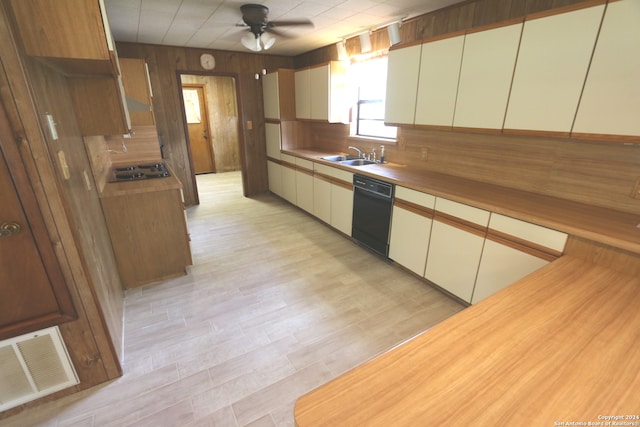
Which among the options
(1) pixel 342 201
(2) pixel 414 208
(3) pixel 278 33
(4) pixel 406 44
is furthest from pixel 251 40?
(2) pixel 414 208

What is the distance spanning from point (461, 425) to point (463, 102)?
7.67ft

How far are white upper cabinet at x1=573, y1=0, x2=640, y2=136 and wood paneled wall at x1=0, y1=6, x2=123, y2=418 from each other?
2.89 metres

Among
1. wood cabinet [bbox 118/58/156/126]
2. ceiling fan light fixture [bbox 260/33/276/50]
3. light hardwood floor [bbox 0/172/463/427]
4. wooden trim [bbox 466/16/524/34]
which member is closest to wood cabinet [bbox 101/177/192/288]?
light hardwood floor [bbox 0/172/463/427]

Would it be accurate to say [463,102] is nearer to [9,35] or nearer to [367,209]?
[367,209]

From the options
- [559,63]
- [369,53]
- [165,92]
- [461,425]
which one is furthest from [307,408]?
[165,92]

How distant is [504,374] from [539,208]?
5.04ft

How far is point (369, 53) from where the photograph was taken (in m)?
3.56

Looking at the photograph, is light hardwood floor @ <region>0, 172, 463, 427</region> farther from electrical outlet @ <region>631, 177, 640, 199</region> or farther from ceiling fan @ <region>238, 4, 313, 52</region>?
ceiling fan @ <region>238, 4, 313, 52</region>

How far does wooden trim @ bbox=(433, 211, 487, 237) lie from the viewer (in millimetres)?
2094

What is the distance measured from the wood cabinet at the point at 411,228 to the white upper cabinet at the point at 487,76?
72cm

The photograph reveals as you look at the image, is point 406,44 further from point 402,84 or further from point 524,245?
point 524,245

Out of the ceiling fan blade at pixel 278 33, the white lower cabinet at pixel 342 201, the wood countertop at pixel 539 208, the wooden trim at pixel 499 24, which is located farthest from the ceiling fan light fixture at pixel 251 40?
the wooden trim at pixel 499 24

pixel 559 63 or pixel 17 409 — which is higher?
pixel 559 63

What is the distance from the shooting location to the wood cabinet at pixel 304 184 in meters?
4.14
